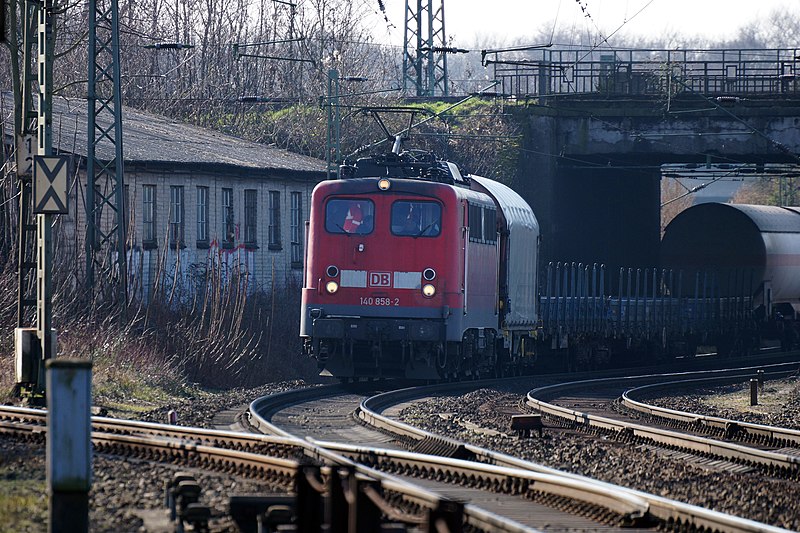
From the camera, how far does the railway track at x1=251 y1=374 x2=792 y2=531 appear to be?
306 inches

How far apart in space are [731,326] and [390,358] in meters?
17.4

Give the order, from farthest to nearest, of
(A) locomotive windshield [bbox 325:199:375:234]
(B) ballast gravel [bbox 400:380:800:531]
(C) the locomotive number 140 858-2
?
(A) locomotive windshield [bbox 325:199:375:234] < (C) the locomotive number 140 858-2 < (B) ballast gravel [bbox 400:380:800:531]

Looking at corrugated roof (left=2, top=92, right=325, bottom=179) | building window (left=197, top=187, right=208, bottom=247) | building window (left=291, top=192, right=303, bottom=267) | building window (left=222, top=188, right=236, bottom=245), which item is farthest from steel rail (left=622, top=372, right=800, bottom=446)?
building window (left=291, top=192, right=303, bottom=267)

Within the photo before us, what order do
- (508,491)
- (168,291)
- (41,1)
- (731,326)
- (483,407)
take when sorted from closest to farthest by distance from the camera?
1. (508,491)
2. (41,1)
3. (483,407)
4. (168,291)
5. (731,326)

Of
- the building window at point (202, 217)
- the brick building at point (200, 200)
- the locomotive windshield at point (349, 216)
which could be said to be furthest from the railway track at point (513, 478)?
the building window at point (202, 217)

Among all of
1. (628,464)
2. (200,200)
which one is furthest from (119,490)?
(200,200)

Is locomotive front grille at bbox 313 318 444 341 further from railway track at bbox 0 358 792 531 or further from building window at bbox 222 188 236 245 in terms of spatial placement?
building window at bbox 222 188 236 245

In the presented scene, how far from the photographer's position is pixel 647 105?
36938mm

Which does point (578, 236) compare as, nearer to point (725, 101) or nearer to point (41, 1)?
point (725, 101)

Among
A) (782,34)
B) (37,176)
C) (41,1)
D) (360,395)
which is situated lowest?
(360,395)

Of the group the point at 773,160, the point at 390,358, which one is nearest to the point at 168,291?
the point at 390,358

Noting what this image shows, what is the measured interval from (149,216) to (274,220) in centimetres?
453

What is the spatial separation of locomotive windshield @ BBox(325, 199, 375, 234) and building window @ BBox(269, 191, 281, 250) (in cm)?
1392

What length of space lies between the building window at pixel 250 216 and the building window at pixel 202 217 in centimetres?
141
